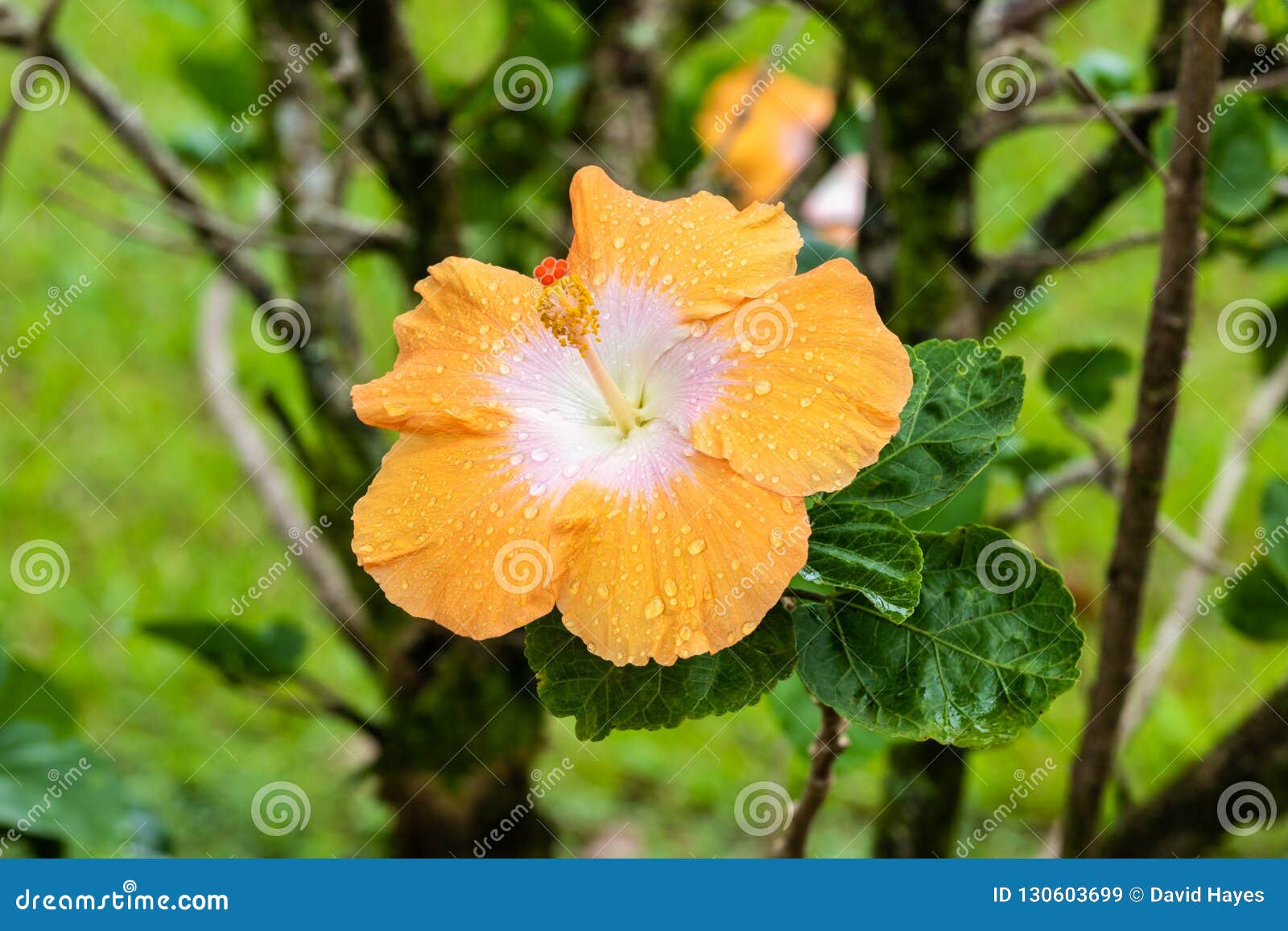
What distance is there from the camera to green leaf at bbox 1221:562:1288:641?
1.33 meters

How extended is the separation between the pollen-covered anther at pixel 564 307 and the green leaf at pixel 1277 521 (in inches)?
34.6

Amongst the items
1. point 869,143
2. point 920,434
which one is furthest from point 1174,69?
point 920,434

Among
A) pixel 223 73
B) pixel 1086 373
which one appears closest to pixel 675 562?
pixel 1086 373

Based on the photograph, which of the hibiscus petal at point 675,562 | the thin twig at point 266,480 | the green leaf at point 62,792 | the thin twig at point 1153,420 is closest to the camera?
the hibiscus petal at point 675,562

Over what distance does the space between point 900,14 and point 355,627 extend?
40.7 inches

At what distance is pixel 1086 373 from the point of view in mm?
1312

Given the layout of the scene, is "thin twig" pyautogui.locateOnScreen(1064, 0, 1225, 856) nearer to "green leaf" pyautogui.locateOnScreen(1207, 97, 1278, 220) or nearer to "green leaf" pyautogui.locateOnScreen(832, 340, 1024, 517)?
"green leaf" pyautogui.locateOnScreen(1207, 97, 1278, 220)

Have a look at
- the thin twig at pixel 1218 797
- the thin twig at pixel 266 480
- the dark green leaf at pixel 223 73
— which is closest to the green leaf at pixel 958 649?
the thin twig at pixel 1218 797

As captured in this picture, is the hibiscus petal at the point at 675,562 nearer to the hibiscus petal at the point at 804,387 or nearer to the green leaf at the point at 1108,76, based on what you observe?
the hibiscus petal at the point at 804,387

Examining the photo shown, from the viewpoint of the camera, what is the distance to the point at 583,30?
1.82 m

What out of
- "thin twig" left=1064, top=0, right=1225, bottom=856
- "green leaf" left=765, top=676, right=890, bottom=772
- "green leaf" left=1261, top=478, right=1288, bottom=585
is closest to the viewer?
"thin twig" left=1064, top=0, right=1225, bottom=856

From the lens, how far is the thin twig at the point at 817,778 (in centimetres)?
85

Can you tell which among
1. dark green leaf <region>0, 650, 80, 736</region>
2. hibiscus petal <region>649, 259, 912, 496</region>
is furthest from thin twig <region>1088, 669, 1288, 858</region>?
dark green leaf <region>0, 650, 80, 736</region>

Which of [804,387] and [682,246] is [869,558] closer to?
[804,387]
